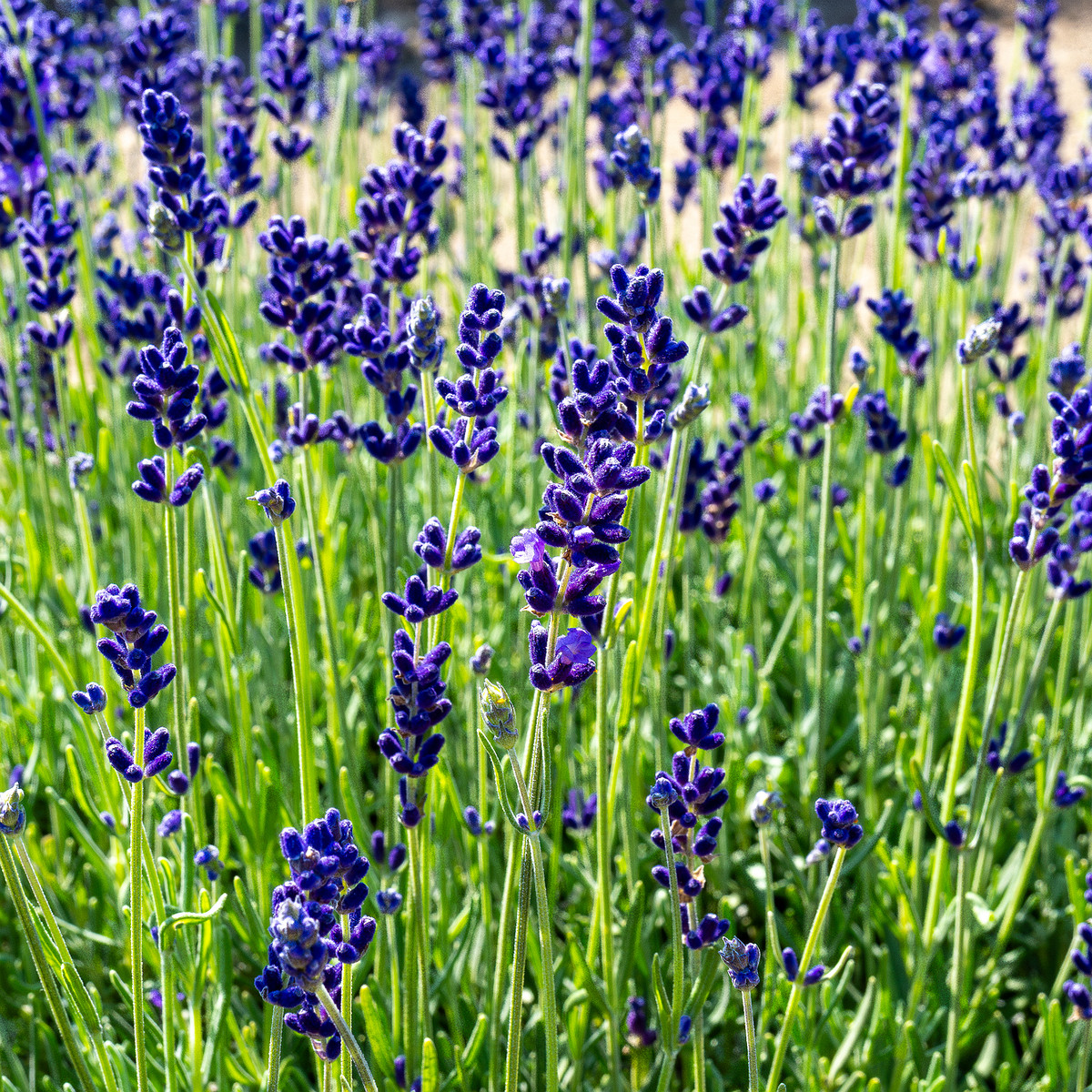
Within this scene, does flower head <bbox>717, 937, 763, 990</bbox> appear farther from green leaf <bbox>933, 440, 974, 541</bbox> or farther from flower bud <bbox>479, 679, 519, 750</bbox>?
green leaf <bbox>933, 440, 974, 541</bbox>

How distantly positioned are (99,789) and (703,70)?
9.14 feet

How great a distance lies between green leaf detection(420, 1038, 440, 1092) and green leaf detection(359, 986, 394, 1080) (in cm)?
8

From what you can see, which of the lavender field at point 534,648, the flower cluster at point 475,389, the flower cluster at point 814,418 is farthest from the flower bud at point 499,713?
the flower cluster at point 814,418

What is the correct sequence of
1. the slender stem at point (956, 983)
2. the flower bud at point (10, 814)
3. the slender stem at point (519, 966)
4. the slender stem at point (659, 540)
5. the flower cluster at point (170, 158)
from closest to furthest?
the flower bud at point (10, 814) < the slender stem at point (519, 966) < the slender stem at point (659, 540) < the flower cluster at point (170, 158) < the slender stem at point (956, 983)

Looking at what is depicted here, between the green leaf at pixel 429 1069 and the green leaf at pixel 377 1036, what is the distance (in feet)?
0.27

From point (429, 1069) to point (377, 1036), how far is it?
11 centimetres

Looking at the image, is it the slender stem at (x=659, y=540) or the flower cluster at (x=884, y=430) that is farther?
the flower cluster at (x=884, y=430)

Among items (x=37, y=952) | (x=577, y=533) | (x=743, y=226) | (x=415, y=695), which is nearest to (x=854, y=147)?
(x=743, y=226)

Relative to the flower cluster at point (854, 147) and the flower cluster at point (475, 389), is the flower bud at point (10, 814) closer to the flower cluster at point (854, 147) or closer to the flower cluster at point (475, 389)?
the flower cluster at point (475, 389)

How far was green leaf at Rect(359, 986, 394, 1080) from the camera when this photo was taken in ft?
5.38

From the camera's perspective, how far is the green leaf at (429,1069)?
62.1 inches

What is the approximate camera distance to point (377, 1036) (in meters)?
1.70

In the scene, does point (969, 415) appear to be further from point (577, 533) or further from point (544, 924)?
point (544, 924)

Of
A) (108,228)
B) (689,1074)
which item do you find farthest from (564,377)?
(108,228)
